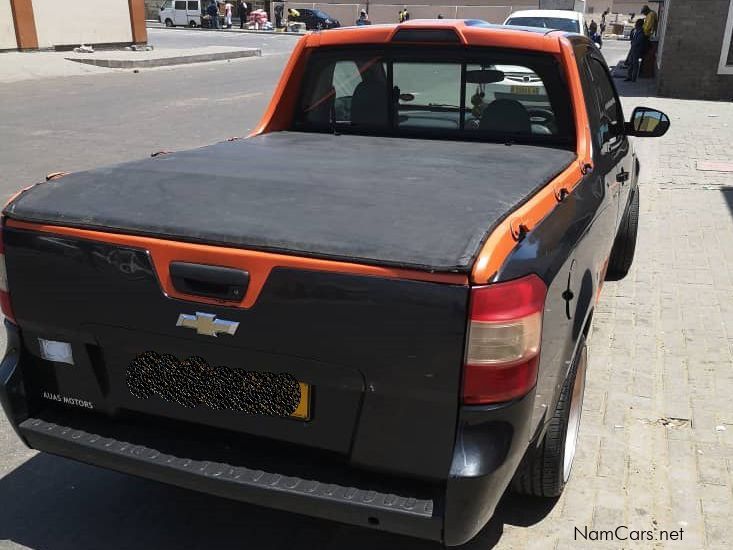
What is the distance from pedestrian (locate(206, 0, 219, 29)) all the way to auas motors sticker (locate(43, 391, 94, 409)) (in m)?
54.0

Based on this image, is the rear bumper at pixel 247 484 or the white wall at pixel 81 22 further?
the white wall at pixel 81 22

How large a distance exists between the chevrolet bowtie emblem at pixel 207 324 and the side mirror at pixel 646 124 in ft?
10.6

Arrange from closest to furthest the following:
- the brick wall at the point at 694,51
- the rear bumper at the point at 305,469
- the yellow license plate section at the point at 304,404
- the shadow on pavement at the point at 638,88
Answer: the rear bumper at the point at 305,469
the yellow license plate section at the point at 304,404
the brick wall at the point at 694,51
the shadow on pavement at the point at 638,88

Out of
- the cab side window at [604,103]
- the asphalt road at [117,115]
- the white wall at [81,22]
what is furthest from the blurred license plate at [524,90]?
the white wall at [81,22]

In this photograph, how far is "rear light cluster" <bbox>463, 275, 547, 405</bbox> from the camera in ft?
6.75

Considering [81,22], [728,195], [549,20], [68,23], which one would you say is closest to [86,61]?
[68,23]

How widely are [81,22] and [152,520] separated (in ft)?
94.5

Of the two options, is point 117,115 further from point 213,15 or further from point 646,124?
point 213,15

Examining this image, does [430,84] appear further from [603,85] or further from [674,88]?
[674,88]

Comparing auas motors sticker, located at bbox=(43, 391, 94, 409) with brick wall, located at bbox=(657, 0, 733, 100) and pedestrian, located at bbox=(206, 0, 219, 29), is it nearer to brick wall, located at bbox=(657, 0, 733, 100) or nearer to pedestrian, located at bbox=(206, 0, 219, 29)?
brick wall, located at bbox=(657, 0, 733, 100)

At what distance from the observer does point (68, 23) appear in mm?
27438

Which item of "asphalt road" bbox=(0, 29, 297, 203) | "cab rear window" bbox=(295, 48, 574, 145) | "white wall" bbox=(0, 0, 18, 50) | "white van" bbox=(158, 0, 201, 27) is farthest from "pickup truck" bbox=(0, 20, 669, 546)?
"white van" bbox=(158, 0, 201, 27)

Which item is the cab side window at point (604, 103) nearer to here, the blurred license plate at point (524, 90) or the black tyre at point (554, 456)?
the blurred license plate at point (524, 90)

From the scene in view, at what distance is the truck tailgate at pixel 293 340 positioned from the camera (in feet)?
6.93
